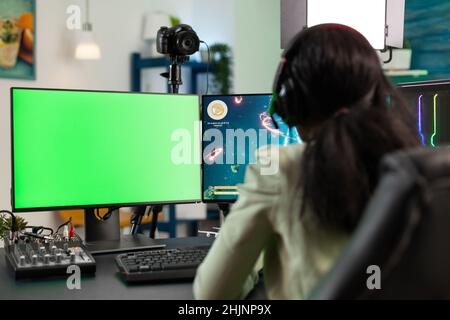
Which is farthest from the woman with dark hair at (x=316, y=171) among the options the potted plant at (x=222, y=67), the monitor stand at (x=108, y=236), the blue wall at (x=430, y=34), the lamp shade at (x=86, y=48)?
the potted plant at (x=222, y=67)

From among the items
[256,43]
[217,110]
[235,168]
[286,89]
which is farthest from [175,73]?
[256,43]

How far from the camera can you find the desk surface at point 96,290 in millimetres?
1160

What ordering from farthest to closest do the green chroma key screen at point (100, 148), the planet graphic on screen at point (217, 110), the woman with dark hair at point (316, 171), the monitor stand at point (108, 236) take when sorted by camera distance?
the planet graphic on screen at point (217, 110) → the monitor stand at point (108, 236) → the green chroma key screen at point (100, 148) → the woman with dark hair at point (316, 171)

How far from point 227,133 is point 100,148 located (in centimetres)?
38

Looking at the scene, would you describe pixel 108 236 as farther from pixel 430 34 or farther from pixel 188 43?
pixel 430 34

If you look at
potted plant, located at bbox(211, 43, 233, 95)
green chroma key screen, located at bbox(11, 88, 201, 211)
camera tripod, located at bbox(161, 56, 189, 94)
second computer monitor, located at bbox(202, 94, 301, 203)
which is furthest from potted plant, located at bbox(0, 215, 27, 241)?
potted plant, located at bbox(211, 43, 233, 95)

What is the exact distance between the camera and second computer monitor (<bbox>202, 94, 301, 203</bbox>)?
68.4 inches

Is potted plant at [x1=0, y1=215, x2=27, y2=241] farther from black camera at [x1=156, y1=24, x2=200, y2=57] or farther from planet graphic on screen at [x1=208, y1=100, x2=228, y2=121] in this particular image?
black camera at [x1=156, y1=24, x2=200, y2=57]

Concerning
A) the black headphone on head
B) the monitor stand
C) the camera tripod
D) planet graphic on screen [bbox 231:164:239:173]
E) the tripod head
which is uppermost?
the tripod head

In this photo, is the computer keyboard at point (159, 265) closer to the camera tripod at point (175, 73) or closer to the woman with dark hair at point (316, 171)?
the woman with dark hair at point (316, 171)

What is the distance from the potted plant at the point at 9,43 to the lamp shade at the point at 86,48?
0.46 m

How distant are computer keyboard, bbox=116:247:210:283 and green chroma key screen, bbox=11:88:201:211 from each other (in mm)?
301

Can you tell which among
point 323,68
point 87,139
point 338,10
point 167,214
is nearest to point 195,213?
point 167,214

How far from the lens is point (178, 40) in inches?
76.0
